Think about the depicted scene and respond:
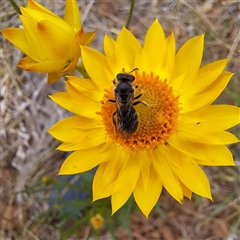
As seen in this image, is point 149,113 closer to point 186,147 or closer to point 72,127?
point 186,147

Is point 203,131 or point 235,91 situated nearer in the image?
point 203,131

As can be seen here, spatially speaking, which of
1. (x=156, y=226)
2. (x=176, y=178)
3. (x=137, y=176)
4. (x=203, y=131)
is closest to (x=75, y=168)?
(x=137, y=176)

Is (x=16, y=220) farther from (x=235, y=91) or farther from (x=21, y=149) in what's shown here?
(x=235, y=91)

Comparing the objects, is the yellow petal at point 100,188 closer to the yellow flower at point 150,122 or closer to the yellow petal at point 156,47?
the yellow flower at point 150,122

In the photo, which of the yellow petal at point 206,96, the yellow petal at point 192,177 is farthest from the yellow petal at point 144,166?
the yellow petal at point 206,96

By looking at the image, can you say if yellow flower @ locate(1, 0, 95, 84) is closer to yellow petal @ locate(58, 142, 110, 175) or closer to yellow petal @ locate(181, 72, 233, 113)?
yellow petal @ locate(58, 142, 110, 175)

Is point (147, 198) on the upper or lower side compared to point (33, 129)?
upper

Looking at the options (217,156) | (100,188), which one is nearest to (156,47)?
(217,156)
